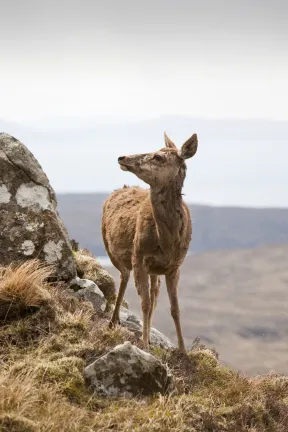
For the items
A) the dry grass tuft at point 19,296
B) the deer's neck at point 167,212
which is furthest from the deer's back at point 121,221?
the dry grass tuft at point 19,296

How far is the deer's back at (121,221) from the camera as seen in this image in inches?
544

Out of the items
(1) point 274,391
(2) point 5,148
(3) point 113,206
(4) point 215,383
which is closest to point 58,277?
(3) point 113,206

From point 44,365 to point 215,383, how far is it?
365 cm

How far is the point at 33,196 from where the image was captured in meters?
14.6

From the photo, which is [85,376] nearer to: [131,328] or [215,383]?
[215,383]

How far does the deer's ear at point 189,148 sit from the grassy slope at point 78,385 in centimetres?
307

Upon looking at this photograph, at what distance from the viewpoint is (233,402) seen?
35.0 feet

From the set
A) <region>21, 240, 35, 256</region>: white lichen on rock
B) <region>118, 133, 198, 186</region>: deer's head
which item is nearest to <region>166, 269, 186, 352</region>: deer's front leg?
<region>118, 133, 198, 186</region>: deer's head

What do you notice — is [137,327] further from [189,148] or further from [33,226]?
[189,148]

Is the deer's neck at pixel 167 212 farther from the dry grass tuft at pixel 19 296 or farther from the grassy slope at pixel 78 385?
the dry grass tuft at pixel 19 296

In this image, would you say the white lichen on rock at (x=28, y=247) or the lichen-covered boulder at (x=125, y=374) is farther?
the white lichen on rock at (x=28, y=247)

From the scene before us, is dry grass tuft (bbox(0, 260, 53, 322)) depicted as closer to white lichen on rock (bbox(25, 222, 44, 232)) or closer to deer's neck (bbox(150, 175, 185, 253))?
deer's neck (bbox(150, 175, 185, 253))

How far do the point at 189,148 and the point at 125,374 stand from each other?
13.3 feet

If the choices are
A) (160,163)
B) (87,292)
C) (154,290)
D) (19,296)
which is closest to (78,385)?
(19,296)
